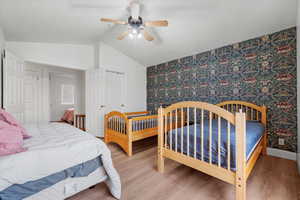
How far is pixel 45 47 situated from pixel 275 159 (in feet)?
17.6

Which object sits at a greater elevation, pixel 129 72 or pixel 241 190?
pixel 129 72

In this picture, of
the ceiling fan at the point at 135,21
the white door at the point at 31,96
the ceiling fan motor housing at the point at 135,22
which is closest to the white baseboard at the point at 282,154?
the ceiling fan at the point at 135,21

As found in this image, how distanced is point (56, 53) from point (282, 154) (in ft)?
17.4

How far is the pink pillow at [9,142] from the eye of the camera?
1.02 metres

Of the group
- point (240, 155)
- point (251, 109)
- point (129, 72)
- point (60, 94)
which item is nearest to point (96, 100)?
point (129, 72)

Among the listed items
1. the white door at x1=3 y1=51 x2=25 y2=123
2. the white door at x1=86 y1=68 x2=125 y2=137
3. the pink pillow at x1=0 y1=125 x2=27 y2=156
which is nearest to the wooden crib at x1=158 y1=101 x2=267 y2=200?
the pink pillow at x1=0 y1=125 x2=27 y2=156

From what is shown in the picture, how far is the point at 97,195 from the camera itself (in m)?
1.46

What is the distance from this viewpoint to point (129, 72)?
14.3 feet

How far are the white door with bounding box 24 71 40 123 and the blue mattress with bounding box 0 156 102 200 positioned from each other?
453cm

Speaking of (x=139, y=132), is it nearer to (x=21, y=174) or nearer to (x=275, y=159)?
(x=21, y=174)

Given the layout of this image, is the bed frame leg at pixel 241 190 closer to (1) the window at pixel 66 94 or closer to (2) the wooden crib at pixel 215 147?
(2) the wooden crib at pixel 215 147

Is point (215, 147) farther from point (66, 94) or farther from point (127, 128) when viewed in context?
point (66, 94)

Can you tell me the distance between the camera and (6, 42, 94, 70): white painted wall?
9.70ft

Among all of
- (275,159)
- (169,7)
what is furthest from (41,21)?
(275,159)
